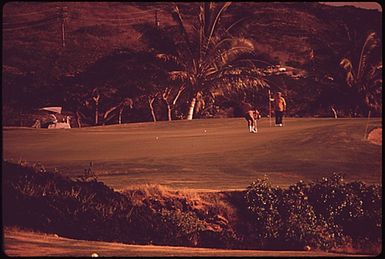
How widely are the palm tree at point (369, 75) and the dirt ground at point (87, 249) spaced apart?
6.44ft

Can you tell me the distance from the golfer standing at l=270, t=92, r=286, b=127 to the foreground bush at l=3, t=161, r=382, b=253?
3.16 feet

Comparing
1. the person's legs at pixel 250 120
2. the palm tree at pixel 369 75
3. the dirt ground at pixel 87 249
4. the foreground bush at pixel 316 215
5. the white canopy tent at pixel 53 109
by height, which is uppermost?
the palm tree at pixel 369 75

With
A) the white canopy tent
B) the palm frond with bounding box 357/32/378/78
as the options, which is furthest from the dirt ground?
the palm frond with bounding box 357/32/378/78

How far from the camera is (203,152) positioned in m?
7.92

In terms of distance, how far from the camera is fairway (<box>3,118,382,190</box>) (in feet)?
25.2

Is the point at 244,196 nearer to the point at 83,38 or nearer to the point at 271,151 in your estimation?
the point at 271,151

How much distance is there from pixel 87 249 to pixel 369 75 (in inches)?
154

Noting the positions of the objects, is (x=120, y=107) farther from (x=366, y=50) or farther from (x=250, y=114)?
(x=366, y=50)

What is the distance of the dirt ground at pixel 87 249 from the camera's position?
6.94m

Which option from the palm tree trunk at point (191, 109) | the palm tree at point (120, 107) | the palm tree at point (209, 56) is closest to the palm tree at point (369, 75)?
the palm tree at point (209, 56)

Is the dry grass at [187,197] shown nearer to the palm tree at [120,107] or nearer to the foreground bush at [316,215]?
the foreground bush at [316,215]

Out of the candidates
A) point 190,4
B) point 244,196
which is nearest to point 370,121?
point 244,196

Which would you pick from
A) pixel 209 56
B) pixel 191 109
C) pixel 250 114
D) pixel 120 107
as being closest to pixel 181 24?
pixel 209 56

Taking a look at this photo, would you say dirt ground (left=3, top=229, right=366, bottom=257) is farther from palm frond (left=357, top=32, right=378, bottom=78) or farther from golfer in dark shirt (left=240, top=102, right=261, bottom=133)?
palm frond (left=357, top=32, right=378, bottom=78)
